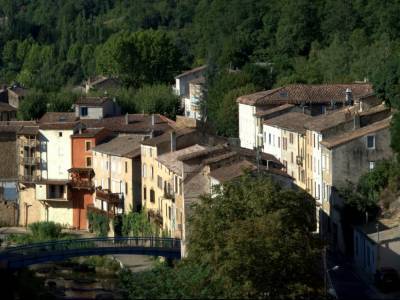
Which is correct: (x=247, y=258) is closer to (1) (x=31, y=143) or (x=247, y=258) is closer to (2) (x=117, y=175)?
(2) (x=117, y=175)

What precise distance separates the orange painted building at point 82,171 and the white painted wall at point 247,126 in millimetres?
7684

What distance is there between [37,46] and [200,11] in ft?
58.5

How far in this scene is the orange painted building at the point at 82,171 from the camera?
8119cm

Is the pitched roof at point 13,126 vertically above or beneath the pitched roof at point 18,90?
beneath

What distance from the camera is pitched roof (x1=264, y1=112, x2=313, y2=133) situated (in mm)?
75762

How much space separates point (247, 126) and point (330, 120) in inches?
669

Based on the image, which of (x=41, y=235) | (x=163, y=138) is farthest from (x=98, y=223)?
(x=163, y=138)

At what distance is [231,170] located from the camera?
63688 mm

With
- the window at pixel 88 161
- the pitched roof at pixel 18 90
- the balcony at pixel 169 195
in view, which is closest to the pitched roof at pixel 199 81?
the pitched roof at pixel 18 90

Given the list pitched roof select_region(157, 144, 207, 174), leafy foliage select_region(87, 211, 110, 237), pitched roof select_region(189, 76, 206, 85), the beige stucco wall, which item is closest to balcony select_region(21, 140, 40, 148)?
the beige stucco wall

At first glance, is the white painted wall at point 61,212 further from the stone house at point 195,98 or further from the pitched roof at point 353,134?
the stone house at point 195,98

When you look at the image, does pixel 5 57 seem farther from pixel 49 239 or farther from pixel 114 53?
pixel 49 239

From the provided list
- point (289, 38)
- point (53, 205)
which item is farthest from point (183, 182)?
point (289, 38)

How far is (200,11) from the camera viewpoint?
147 m
